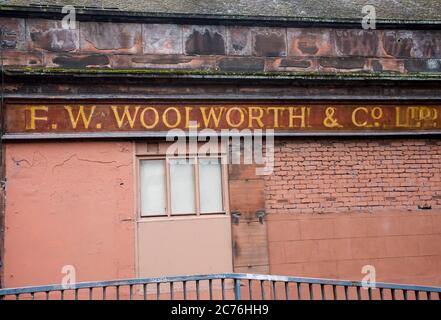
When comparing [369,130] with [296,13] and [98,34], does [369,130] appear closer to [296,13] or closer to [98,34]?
[296,13]

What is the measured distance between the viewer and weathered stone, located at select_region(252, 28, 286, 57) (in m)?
8.77

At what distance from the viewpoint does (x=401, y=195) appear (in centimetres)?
877

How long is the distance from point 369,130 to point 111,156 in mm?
4451

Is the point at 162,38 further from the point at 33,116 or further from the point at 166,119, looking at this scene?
the point at 33,116

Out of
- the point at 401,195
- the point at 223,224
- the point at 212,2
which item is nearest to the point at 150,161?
the point at 223,224

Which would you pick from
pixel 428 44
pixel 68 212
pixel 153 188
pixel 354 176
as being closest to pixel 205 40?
pixel 153 188

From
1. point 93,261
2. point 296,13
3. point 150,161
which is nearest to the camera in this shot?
point 93,261

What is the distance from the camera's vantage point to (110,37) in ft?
27.6

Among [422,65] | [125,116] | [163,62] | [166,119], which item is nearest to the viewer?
[125,116]

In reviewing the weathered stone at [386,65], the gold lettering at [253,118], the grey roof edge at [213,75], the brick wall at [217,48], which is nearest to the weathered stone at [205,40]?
the brick wall at [217,48]

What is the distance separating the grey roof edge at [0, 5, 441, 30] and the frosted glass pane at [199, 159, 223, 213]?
244 cm

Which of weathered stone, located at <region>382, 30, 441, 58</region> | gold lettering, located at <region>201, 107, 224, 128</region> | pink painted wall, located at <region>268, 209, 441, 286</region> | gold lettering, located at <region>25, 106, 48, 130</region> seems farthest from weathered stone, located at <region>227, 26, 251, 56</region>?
gold lettering, located at <region>25, 106, 48, 130</region>

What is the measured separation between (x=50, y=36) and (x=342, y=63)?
5035 millimetres

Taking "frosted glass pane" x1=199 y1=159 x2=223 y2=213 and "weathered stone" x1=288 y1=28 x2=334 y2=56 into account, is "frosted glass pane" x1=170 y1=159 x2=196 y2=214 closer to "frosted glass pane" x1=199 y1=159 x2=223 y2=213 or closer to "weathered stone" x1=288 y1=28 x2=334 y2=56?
"frosted glass pane" x1=199 y1=159 x2=223 y2=213
